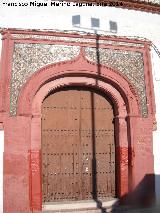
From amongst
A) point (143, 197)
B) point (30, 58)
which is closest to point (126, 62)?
→ point (30, 58)

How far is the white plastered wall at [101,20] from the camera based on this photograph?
770cm

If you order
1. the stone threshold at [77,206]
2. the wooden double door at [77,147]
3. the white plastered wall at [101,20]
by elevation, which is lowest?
the stone threshold at [77,206]

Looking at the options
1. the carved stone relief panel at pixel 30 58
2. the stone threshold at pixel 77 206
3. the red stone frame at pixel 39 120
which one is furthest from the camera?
the carved stone relief panel at pixel 30 58

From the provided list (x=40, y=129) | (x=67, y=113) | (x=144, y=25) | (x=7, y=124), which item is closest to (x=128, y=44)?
(x=144, y=25)

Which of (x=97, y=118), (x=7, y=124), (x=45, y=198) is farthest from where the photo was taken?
(x=97, y=118)

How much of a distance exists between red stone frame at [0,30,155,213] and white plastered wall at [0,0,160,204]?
21 cm

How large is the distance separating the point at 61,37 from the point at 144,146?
124 inches

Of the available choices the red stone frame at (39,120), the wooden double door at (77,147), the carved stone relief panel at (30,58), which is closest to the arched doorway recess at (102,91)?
the red stone frame at (39,120)

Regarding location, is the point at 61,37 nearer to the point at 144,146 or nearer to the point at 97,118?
the point at 97,118

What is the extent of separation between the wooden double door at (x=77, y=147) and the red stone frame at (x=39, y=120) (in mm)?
279

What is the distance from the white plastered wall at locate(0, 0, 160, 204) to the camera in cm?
770

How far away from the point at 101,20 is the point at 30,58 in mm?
1994

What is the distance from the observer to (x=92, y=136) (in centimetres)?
A: 805

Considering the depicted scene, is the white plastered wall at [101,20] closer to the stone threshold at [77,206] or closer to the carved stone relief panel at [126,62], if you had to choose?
the carved stone relief panel at [126,62]
